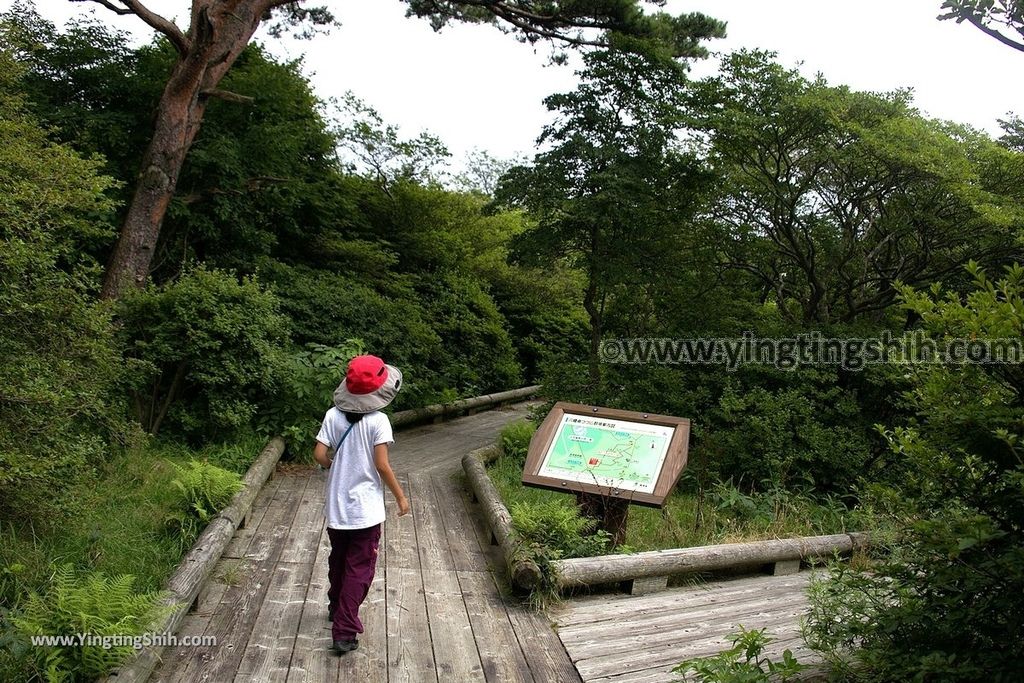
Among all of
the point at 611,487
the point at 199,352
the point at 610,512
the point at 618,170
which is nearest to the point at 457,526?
the point at 610,512

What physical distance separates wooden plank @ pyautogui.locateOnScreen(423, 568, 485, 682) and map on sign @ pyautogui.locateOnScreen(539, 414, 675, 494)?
3.70ft

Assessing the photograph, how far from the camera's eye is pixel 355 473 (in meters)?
3.88

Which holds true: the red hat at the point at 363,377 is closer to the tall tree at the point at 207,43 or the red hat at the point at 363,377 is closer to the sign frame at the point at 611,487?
the sign frame at the point at 611,487

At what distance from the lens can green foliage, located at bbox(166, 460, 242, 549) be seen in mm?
5012

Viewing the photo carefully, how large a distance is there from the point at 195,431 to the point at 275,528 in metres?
2.55

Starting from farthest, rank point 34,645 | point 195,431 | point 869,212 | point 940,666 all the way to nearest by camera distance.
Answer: point 869,212
point 195,431
point 34,645
point 940,666

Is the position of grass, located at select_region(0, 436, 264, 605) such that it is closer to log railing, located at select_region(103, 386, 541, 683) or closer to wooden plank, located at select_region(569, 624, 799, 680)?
log railing, located at select_region(103, 386, 541, 683)

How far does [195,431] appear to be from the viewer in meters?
7.71

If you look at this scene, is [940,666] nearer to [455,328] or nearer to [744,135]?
[744,135]

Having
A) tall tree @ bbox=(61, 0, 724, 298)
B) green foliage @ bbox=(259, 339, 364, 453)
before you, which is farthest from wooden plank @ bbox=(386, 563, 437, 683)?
tall tree @ bbox=(61, 0, 724, 298)

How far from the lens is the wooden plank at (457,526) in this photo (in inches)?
208

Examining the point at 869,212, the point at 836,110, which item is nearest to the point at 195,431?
the point at 836,110

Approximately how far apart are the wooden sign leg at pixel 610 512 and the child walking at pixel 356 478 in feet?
6.26

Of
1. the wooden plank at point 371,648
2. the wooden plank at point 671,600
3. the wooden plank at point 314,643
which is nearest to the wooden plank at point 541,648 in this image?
the wooden plank at point 671,600
